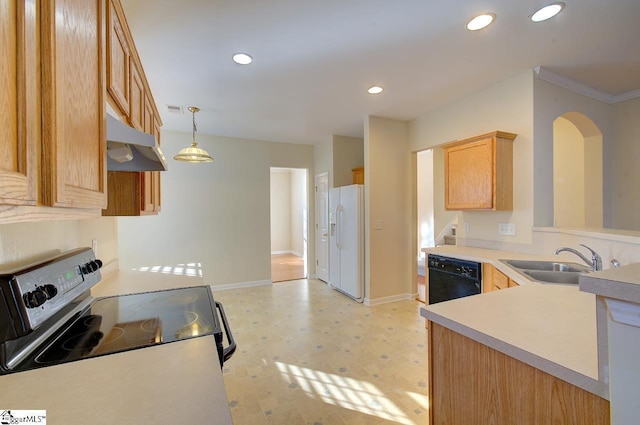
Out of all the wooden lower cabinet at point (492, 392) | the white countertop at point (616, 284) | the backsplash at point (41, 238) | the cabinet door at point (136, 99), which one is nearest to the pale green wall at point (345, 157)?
the cabinet door at point (136, 99)

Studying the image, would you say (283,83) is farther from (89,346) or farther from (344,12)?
(89,346)

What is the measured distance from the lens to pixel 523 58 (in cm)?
244

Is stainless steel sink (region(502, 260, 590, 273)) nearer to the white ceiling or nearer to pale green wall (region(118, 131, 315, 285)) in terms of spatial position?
the white ceiling

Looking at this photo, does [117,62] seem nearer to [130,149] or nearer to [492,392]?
[130,149]

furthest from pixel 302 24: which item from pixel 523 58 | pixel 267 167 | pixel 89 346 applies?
pixel 267 167

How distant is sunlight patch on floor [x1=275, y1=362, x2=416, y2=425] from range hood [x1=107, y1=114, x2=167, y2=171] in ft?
6.11

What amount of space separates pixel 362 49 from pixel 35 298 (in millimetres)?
2433

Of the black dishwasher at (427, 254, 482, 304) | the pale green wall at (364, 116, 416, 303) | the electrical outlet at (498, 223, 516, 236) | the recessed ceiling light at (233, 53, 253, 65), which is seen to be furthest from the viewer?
the pale green wall at (364, 116, 416, 303)

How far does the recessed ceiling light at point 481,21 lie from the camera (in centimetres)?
188

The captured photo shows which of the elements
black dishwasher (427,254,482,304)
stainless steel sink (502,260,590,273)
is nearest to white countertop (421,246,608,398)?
stainless steel sink (502,260,590,273)

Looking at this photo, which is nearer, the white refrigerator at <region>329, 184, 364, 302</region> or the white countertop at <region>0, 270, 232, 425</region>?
the white countertop at <region>0, 270, 232, 425</region>

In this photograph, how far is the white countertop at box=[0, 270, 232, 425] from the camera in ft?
2.10

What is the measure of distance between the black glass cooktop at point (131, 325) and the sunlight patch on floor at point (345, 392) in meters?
1.17

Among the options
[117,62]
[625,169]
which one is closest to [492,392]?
[117,62]
